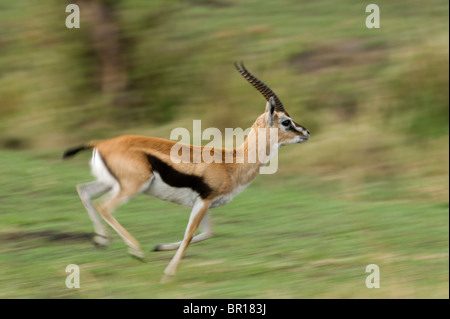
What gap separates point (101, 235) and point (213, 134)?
5.92 metres

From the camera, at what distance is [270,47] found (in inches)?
567

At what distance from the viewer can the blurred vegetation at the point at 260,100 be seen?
29.7ft

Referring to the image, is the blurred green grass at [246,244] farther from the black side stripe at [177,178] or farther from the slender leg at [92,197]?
the black side stripe at [177,178]

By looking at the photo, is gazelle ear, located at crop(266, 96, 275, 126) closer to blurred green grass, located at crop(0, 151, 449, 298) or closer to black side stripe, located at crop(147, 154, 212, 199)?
black side stripe, located at crop(147, 154, 212, 199)

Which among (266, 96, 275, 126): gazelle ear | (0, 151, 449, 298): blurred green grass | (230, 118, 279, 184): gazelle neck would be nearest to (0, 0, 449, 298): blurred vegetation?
(0, 151, 449, 298): blurred green grass

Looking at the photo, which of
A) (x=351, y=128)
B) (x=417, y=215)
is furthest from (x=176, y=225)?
(x=351, y=128)

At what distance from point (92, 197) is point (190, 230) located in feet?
2.46

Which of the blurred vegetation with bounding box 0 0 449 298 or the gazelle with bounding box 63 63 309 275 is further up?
the blurred vegetation with bounding box 0 0 449 298

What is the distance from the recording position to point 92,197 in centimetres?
680

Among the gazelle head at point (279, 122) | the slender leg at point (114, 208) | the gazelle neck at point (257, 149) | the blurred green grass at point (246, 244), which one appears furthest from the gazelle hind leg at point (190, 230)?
the gazelle head at point (279, 122)

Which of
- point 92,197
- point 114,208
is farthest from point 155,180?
point 92,197

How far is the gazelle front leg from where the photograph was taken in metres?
6.64

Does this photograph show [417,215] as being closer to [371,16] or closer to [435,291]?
[435,291]

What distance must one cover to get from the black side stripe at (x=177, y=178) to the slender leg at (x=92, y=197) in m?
0.43
